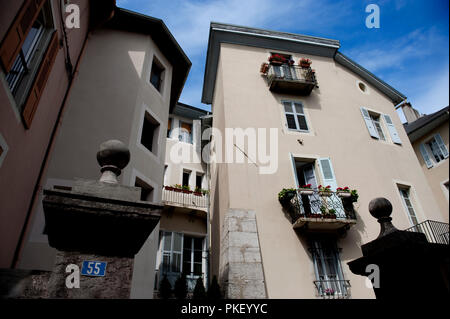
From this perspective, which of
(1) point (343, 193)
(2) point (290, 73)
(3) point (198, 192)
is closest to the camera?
(1) point (343, 193)

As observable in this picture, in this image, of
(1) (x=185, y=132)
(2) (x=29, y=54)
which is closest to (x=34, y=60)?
(2) (x=29, y=54)

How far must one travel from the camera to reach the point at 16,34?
4.57 meters

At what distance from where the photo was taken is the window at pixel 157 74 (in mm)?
11925

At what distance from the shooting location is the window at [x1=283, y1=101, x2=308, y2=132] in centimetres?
1194

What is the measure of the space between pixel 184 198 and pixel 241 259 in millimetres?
7320

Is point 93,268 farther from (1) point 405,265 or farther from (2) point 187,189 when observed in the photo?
(2) point 187,189

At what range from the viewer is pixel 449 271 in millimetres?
2469

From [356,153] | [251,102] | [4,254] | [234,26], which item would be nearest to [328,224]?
[356,153]

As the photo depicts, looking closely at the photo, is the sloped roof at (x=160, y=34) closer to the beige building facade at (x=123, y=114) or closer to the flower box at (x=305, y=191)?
the beige building facade at (x=123, y=114)

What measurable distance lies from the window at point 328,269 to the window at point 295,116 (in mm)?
4602

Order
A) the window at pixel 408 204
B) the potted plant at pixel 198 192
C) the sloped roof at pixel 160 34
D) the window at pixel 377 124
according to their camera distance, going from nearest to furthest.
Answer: the window at pixel 408 204 → the sloped roof at pixel 160 34 → the window at pixel 377 124 → the potted plant at pixel 198 192

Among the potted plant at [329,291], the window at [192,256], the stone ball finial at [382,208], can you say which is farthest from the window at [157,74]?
the stone ball finial at [382,208]

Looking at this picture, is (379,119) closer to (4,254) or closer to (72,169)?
(72,169)

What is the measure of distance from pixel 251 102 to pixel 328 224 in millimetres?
5689
